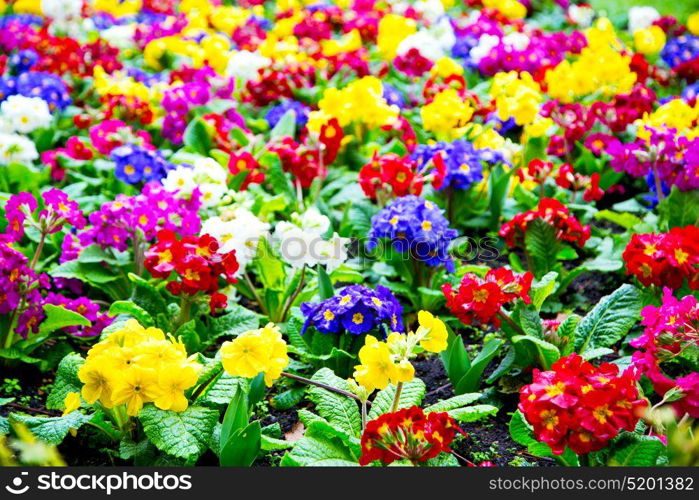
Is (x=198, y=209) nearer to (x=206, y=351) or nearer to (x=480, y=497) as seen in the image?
(x=206, y=351)

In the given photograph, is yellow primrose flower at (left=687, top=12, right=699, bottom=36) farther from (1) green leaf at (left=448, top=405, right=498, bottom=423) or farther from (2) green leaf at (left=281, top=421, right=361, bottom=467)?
(2) green leaf at (left=281, top=421, right=361, bottom=467)

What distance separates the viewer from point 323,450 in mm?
2334

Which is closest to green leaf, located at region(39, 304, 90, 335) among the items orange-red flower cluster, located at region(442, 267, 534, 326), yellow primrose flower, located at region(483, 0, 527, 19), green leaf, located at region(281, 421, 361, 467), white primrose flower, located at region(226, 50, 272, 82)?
green leaf, located at region(281, 421, 361, 467)

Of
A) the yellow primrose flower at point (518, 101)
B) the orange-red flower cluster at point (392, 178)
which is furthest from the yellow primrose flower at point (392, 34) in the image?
the orange-red flower cluster at point (392, 178)

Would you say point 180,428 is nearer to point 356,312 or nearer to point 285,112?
point 356,312

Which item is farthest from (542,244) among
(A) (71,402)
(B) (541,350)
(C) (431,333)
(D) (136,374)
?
(A) (71,402)

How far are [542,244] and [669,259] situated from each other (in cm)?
70

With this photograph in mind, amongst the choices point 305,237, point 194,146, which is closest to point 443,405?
point 305,237

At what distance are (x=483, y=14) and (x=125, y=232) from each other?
520cm

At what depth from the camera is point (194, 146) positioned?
4.55 metres

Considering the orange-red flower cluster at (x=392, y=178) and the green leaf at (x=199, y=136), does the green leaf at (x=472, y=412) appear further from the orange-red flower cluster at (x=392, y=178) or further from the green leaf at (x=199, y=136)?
the green leaf at (x=199, y=136)

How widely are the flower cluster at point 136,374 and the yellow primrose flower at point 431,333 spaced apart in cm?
65

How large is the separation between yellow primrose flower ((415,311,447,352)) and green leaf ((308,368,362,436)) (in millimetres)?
417

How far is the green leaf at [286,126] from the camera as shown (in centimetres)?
468
